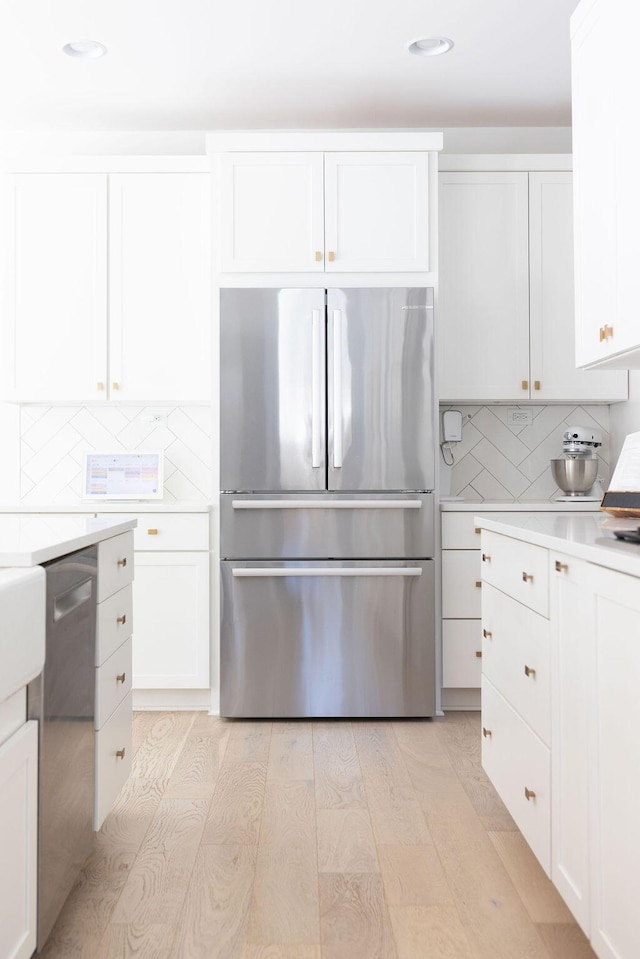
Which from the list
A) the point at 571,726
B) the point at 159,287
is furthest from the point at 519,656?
the point at 159,287

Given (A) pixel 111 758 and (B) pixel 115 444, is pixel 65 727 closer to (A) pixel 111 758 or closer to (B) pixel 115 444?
(A) pixel 111 758

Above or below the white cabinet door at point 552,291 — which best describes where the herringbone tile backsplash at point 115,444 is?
below

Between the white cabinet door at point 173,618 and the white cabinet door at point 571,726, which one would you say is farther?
the white cabinet door at point 173,618

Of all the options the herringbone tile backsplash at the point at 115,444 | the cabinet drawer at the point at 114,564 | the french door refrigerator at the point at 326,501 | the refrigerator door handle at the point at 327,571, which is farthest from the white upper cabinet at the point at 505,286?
the cabinet drawer at the point at 114,564

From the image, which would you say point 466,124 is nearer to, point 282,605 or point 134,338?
point 134,338

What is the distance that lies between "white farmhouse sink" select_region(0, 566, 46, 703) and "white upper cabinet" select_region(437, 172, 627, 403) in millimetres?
2419

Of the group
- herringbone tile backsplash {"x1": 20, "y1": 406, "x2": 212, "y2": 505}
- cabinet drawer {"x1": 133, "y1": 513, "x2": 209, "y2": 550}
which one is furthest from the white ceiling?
cabinet drawer {"x1": 133, "y1": 513, "x2": 209, "y2": 550}

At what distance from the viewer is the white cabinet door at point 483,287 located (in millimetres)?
3371

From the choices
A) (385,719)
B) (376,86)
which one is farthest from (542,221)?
(385,719)

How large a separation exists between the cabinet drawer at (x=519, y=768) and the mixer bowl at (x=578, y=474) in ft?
4.73

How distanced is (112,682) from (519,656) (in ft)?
3.46

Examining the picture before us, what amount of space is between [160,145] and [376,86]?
1147 millimetres

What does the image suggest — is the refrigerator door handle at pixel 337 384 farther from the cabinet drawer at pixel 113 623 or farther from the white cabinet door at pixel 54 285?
the cabinet drawer at pixel 113 623

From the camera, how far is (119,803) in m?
2.29
